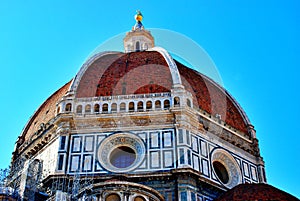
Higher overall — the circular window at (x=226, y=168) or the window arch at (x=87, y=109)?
the window arch at (x=87, y=109)

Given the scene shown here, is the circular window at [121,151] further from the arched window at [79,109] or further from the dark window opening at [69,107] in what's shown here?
the dark window opening at [69,107]

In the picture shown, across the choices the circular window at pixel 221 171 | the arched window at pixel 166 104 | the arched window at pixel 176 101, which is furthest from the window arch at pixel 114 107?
the circular window at pixel 221 171

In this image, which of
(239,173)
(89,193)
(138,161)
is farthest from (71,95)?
(239,173)

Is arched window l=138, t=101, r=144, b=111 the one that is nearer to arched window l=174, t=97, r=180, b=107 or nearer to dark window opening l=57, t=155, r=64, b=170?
arched window l=174, t=97, r=180, b=107

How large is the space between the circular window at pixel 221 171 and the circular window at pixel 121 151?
3595 mm

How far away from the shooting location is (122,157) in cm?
1919

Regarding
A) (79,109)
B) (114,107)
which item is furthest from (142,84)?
(79,109)

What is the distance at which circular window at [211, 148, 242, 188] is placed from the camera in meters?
20.2

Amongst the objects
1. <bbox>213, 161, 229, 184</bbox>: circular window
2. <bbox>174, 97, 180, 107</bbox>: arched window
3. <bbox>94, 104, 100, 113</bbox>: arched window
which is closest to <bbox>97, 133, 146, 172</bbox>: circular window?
<bbox>94, 104, 100, 113</bbox>: arched window

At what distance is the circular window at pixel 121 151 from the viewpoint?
1867cm

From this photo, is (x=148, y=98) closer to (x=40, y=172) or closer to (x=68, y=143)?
(x=68, y=143)

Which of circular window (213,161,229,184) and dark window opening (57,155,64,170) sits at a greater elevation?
circular window (213,161,229,184)

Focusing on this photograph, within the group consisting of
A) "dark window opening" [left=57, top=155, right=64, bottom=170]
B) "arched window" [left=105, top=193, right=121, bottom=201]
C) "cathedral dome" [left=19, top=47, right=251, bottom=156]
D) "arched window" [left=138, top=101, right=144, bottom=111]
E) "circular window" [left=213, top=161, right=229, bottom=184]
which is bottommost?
"arched window" [left=105, top=193, right=121, bottom=201]

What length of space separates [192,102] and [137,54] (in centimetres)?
473
